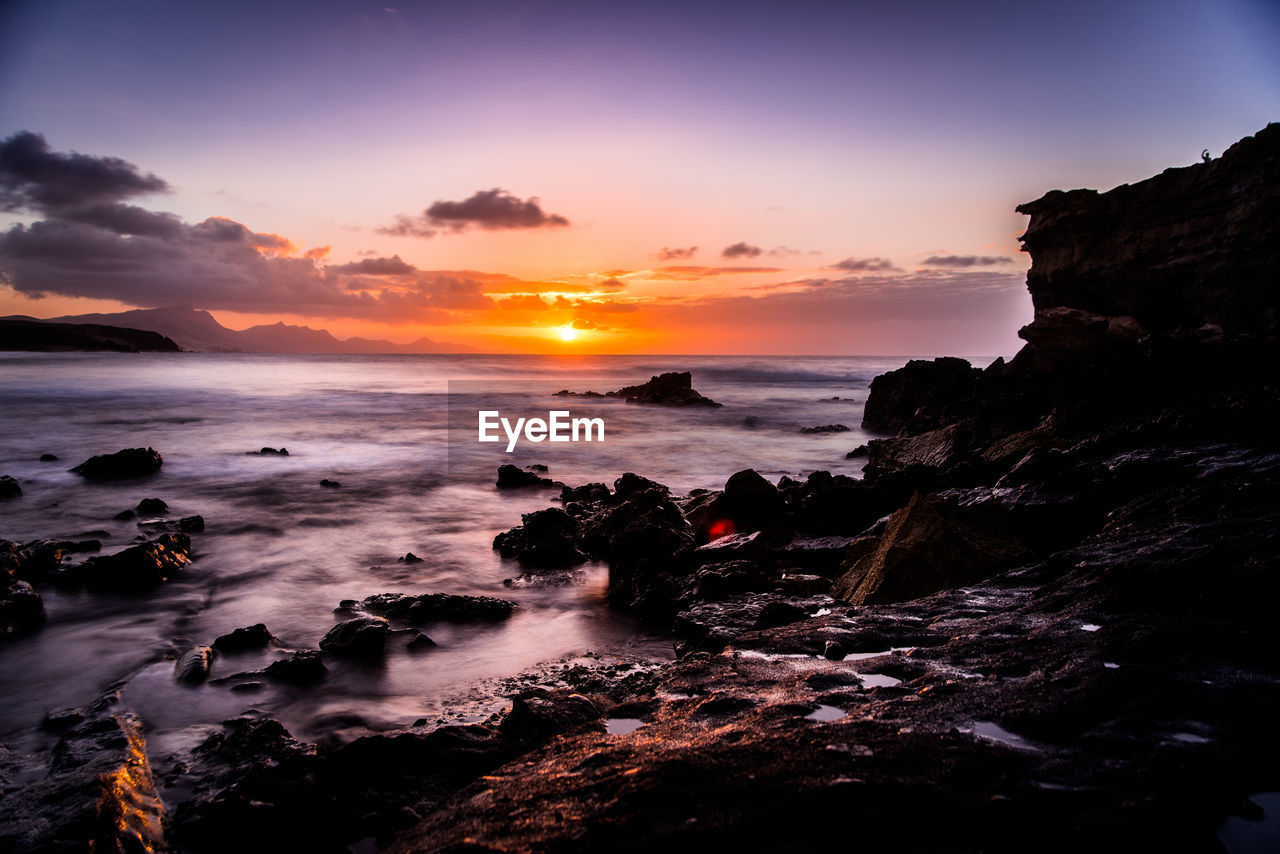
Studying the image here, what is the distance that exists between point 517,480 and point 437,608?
7802 millimetres

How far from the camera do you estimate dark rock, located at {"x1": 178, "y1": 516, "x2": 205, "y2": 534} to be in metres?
9.88

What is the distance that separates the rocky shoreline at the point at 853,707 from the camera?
2.12 meters

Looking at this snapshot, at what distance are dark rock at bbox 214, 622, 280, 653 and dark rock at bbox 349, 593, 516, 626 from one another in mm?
1052

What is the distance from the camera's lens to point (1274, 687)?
8.30 ft

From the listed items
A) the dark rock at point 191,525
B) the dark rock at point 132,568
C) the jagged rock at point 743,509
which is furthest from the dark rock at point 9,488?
the jagged rock at point 743,509

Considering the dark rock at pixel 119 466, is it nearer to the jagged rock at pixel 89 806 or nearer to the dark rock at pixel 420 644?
the dark rock at pixel 420 644

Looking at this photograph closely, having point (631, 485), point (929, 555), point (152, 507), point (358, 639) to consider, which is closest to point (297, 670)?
point (358, 639)

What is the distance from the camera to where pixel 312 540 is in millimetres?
10023

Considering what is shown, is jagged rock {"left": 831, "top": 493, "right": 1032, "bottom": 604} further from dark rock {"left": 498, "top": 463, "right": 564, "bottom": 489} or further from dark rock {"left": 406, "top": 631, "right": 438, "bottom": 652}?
dark rock {"left": 498, "top": 463, "right": 564, "bottom": 489}

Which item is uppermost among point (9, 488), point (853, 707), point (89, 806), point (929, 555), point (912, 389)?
point (912, 389)

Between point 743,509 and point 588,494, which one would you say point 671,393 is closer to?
point 588,494

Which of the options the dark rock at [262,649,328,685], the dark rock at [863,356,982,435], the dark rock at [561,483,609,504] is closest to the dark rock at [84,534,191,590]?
the dark rock at [262,649,328,685]

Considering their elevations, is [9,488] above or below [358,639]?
above

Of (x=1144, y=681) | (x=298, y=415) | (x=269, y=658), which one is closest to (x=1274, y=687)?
(x=1144, y=681)
